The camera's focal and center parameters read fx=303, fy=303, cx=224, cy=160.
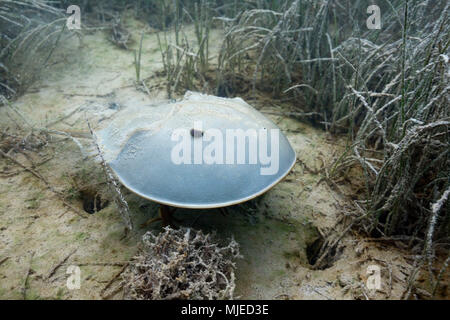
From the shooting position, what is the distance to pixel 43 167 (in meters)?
2.12

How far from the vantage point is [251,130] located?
5.37 ft

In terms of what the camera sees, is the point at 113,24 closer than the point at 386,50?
No

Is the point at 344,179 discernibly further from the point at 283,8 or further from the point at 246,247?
the point at 283,8

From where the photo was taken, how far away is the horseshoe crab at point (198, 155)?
144 centimetres

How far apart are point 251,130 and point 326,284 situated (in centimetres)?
89

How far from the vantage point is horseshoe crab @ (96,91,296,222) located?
1.44 metres

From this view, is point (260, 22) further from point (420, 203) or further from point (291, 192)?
point (420, 203)

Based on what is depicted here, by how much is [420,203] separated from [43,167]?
2.43 m

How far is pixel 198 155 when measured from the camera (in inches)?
58.7

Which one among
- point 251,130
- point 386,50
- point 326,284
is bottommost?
point 326,284

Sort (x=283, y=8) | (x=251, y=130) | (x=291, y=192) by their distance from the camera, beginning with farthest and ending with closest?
(x=283, y=8) < (x=291, y=192) < (x=251, y=130)

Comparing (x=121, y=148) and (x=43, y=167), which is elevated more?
(x=121, y=148)

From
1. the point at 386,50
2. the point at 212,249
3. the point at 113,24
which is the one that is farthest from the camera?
the point at 113,24

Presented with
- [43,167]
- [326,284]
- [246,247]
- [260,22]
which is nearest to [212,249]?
[246,247]
